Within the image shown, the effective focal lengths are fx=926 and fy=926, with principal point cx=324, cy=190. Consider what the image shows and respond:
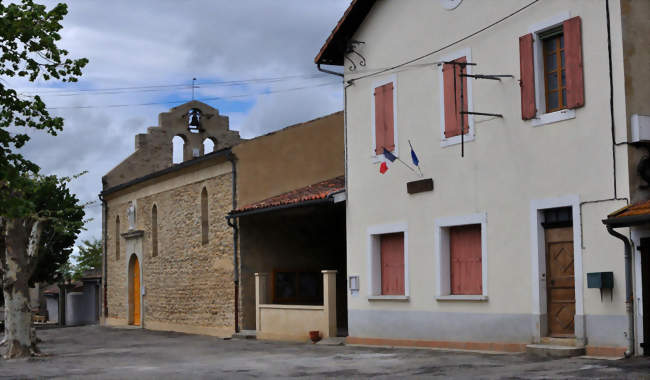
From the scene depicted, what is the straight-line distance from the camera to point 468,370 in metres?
13.4

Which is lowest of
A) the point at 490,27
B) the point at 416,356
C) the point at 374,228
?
the point at 416,356

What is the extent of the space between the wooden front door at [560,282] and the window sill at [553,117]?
1.76 m

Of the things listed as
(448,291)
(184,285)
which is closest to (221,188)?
(184,285)

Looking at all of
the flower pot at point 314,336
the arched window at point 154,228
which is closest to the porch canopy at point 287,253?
the flower pot at point 314,336

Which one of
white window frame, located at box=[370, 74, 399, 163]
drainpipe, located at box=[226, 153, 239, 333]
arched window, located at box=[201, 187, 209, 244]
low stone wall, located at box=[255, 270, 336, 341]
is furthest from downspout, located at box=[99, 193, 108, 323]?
white window frame, located at box=[370, 74, 399, 163]

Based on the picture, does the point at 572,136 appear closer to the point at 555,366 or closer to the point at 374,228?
the point at 555,366

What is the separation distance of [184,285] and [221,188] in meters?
4.12

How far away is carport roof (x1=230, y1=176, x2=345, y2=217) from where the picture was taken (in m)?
21.1

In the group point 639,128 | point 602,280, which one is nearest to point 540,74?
point 639,128

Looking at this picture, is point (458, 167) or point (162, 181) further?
point (162, 181)

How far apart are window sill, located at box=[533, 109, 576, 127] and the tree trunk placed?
10.7 m

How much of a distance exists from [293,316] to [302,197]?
2.86 meters

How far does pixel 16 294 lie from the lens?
62.9ft

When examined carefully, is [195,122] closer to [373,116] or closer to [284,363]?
[373,116]
